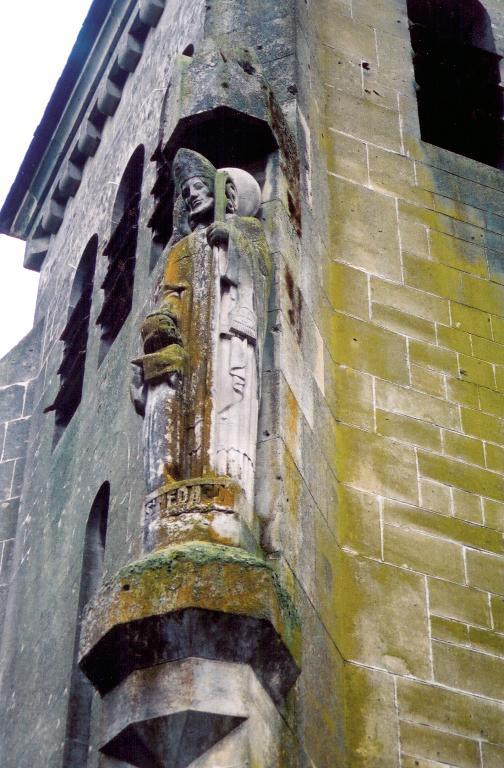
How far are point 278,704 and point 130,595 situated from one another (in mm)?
858

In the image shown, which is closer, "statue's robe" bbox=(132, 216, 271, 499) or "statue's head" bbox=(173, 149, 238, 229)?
"statue's robe" bbox=(132, 216, 271, 499)

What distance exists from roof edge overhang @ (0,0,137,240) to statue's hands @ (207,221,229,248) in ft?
27.9

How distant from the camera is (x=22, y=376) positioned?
18078 mm

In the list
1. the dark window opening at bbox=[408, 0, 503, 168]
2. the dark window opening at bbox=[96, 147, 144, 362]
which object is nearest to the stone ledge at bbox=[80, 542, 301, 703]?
the dark window opening at bbox=[96, 147, 144, 362]

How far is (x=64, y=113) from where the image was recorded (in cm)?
1928

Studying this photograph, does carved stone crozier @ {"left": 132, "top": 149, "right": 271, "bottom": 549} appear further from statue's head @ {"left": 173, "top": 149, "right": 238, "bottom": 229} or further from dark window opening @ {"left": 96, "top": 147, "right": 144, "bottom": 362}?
dark window opening @ {"left": 96, "top": 147, "right": 144, "bottom": 362}

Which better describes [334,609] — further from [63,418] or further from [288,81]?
[63,418]

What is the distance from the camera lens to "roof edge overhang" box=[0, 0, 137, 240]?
60.0 ft

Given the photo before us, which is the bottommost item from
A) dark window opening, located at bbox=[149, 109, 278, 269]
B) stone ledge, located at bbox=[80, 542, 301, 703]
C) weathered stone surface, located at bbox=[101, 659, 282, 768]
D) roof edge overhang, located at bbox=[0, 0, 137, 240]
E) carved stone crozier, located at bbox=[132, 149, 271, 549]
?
weathered stone surface, located at bbox=[101, 659, 282, 768]

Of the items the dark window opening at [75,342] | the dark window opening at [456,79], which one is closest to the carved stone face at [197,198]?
the dark window opening at [456,79]

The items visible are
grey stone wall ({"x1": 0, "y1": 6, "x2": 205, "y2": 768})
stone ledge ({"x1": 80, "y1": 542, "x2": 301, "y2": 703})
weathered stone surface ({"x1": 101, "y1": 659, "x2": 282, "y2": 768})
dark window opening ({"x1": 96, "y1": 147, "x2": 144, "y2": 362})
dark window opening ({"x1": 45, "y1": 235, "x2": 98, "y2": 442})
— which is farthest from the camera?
dark window opening ({"x1": 45, "y1": 235, "x2": 98, "y2": 442})

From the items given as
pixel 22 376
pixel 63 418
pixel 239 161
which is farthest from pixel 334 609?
pixel 22 376

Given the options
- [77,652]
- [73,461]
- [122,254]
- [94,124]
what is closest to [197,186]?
[77,652]

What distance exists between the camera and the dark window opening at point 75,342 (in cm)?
1567
